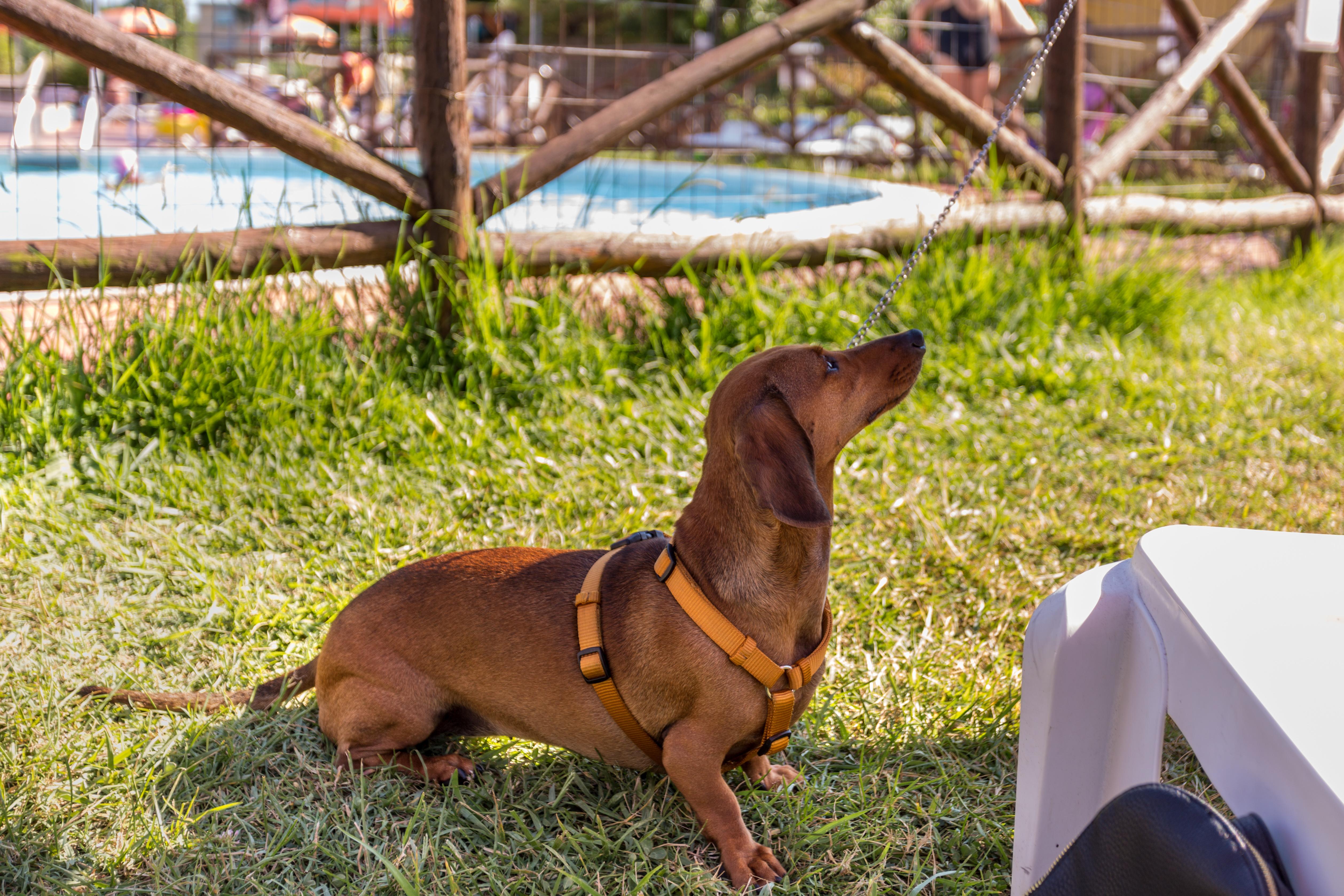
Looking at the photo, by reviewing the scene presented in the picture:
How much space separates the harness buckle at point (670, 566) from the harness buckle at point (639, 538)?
0.18 m

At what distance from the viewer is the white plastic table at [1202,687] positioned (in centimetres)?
102

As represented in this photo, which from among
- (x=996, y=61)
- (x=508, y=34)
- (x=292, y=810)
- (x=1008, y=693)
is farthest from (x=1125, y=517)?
(x=508, y=34)

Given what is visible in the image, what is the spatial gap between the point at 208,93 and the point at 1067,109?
3.82 meters

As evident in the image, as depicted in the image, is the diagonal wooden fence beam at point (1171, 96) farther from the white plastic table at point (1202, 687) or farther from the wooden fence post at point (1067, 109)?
the white plastic table at point (1202, 687)

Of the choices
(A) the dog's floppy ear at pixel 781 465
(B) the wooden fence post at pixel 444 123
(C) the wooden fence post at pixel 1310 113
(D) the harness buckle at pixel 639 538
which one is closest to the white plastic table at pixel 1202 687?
(A) the dog's floppy ear at pixel 781 465

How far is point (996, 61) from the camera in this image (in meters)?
11.2

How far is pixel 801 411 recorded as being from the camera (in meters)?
1.93

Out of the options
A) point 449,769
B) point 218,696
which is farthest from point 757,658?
point 218,696

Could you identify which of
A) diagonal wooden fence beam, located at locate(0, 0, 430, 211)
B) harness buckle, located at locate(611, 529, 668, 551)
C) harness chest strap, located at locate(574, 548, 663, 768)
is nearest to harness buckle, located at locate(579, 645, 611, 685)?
harness chest strap, located at locate(574, 548, 663, 768)

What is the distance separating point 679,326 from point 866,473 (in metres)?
1.03

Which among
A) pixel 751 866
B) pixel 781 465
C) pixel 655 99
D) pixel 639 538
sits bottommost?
pixel 751 866

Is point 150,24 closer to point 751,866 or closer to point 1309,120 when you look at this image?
point 751,866

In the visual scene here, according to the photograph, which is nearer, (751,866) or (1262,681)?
(1262,681)

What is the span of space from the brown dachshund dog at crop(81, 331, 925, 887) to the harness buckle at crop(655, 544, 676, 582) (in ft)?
0.05
